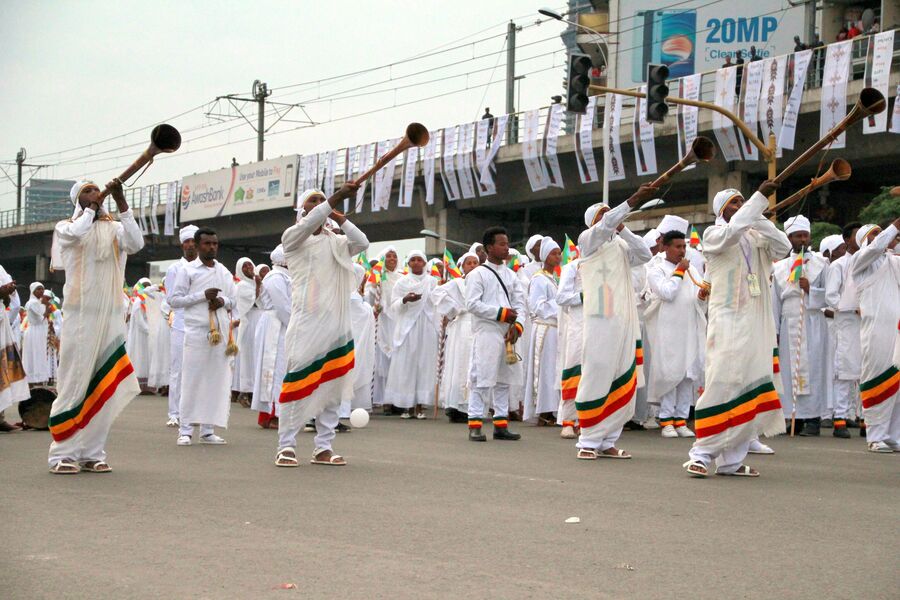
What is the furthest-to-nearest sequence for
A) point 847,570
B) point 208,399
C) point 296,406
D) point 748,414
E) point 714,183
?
point 714,183 < point 208,399 < point 296,406 < point 748,414 < point 847,570

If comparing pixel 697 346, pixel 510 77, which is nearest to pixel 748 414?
pixel 697 346

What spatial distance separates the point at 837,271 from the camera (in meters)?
13.9

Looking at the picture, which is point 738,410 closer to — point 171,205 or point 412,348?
point 412,348

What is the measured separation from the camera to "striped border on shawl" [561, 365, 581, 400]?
1194 cm

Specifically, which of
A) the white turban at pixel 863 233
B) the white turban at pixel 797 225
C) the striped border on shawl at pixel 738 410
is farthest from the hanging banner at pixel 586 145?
the striped border on shawl at pixel 738 410

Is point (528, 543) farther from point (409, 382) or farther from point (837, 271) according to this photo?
point (409, 382)

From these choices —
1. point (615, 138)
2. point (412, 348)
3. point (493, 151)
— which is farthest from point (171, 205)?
point (412, 348)

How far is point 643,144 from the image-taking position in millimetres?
31281

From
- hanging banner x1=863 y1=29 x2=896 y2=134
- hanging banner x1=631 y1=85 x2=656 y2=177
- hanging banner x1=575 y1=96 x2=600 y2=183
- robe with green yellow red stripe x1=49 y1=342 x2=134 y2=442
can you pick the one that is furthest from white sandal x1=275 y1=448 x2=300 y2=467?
hanging banner x1=575 y1=96 x2=600 y2=183

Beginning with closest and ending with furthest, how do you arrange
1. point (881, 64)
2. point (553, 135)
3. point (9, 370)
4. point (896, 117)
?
point (9, 370), point (896, 117), point (881, 64), point (553, 135)

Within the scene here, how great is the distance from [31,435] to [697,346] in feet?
22.3

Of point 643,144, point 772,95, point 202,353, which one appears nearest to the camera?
point 202,353

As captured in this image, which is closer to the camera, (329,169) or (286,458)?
(286,458)

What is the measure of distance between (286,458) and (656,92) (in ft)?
41.2
